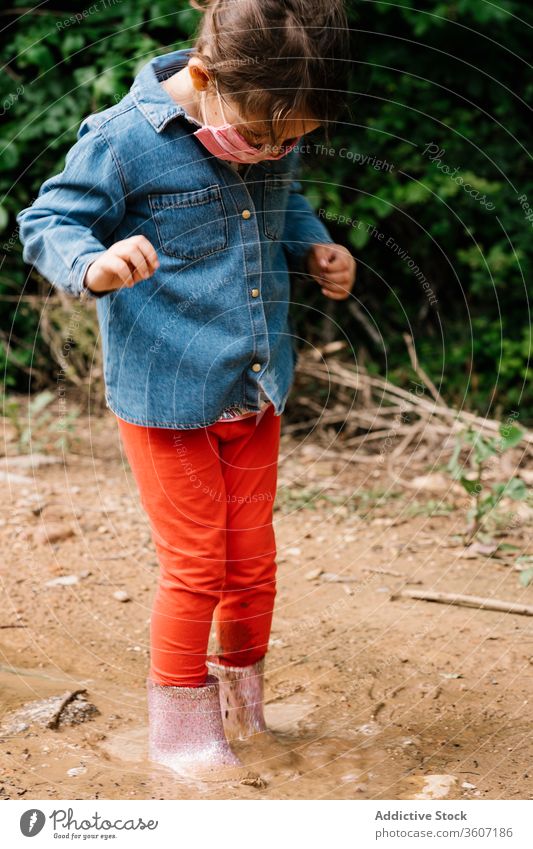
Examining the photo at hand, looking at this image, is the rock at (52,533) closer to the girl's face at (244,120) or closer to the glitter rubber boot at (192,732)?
the glitter rubber boot at (192,732)

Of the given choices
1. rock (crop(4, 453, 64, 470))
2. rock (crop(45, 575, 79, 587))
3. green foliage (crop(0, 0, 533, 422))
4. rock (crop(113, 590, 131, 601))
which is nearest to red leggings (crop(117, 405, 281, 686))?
rock (crop(113, 590, 131, 601))

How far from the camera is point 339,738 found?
5.84 ft

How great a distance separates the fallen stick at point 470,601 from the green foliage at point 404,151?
1145 mm

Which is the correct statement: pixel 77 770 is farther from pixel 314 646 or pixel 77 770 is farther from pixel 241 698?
pixel 314 646

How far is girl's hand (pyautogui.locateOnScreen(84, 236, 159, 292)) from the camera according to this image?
1303mm

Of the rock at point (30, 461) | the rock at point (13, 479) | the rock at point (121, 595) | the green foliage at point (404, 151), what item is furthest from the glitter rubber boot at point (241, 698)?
the green foliage at point (404, 151)

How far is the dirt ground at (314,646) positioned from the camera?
1.62m

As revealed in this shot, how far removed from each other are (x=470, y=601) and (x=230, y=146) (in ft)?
4.26

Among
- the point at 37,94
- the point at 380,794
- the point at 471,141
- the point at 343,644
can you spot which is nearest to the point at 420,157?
the point at 471,141

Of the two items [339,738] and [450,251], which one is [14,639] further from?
[450,251]

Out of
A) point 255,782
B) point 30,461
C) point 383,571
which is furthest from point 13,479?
point 255,782

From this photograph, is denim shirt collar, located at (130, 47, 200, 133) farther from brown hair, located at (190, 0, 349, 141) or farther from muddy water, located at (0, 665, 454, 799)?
muddy water, located at (0, 665, 454, 799)

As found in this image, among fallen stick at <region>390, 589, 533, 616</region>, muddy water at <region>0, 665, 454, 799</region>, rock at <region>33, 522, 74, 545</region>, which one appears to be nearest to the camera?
muddy water at <region>0, 665, 454, 799</region>

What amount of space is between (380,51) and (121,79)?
904mm
